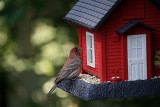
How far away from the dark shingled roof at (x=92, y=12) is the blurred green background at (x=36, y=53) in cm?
161

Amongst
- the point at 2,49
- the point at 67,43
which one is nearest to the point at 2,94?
the point at 2,49

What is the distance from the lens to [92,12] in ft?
24.5

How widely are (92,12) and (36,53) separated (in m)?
4.61

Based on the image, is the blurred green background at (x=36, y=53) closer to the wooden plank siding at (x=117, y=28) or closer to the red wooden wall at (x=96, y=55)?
the red wooden wall at (x=96, y=55)

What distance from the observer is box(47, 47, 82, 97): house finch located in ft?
24.8

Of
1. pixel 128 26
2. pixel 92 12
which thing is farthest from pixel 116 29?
pixel 92 12

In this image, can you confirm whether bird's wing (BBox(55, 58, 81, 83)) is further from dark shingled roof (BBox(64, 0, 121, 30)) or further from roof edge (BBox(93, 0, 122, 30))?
roof edge (BBox(93, 0, 122, 30))

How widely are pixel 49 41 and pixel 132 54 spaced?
4.42 meters

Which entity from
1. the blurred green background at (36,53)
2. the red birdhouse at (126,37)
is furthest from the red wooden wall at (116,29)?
the blurred green background at (36,53)

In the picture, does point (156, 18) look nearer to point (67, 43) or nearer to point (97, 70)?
point (97, 70)

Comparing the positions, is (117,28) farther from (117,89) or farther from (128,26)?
(117,89)

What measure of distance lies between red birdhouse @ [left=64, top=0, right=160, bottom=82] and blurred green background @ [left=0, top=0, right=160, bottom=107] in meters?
2.22

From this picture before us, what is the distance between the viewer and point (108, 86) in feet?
23.7

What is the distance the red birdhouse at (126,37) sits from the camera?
7.29 metres
